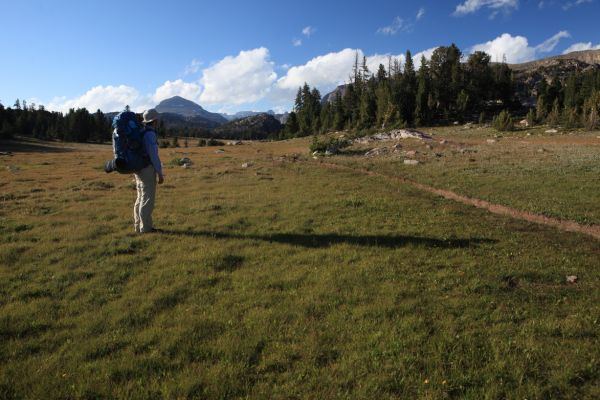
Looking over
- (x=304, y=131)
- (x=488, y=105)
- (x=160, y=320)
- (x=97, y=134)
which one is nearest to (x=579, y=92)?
(x=488, y=105)

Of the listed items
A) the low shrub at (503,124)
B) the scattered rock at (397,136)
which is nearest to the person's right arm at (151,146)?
the scattered rock at (397,136)

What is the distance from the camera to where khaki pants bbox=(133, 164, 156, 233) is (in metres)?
12.4

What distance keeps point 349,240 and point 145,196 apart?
6.90 meters

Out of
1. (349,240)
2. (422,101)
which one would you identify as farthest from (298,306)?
(422,101)

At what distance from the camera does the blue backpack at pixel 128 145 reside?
1153 centimetres

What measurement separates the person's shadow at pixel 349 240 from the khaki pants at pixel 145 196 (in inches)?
35.6

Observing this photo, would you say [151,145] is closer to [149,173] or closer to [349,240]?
[149,173]

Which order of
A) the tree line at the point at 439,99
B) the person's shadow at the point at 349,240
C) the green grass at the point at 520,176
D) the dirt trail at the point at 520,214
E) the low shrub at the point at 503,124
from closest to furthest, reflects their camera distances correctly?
the person's shadow at the point at 349,240, the dirt trail at the point at 520,214, the green grass at the point at 520,176, the low shrub at the point at 503,124, the tree line at the point at 439,99

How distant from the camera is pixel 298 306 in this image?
8000mm

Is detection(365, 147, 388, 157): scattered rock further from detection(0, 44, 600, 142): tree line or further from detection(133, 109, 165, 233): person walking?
detection(0, 44, 600, 142): tree line

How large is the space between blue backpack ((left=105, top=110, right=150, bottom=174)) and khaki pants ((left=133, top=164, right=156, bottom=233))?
33cm

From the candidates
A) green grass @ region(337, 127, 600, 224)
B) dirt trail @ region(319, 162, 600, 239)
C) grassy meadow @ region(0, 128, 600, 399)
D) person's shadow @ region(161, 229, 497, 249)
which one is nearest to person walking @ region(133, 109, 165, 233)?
grassy meadow @ region(0, 128, 600, 399)

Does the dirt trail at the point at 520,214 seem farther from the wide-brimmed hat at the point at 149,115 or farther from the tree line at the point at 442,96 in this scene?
the tree line at the point at 442,96

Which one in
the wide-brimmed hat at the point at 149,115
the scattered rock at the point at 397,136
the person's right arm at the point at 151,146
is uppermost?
the scattered rock at the point at 397,136
